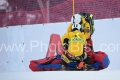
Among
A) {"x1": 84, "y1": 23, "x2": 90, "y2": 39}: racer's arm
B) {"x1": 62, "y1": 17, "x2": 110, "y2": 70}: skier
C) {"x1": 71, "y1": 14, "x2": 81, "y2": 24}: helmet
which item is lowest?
{"x1": 62, "y1": 17, "x2": 110, "y2": 70}: skier

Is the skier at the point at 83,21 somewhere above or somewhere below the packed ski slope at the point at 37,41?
above

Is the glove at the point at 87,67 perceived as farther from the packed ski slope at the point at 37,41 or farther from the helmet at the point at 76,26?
the helmet at the point at 76,26

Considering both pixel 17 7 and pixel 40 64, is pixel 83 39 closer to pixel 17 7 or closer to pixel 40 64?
pixel 40 64

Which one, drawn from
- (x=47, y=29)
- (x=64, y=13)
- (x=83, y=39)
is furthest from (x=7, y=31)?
(x=83, y=39)

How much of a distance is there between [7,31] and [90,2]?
87 centimetres

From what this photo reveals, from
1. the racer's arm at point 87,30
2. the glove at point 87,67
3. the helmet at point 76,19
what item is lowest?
the glove at point 87,67

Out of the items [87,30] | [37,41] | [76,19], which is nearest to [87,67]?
[87,30]

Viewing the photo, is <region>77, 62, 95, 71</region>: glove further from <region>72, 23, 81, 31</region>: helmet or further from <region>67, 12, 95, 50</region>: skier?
<region>72, 23, 81, 31</region>: helmet

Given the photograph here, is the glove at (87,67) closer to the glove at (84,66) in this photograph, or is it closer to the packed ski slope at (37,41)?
the glove at (84,66)

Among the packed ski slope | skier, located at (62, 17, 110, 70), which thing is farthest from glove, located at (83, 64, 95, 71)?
the packed ski slope

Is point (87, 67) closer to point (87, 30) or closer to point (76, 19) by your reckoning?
point (87, 30)

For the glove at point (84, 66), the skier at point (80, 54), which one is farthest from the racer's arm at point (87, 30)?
the glove at point (84, 66)

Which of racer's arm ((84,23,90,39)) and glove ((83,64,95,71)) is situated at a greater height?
racer's arm ((84,23,90,39))

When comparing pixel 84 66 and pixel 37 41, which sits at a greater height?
pixel 37 41
